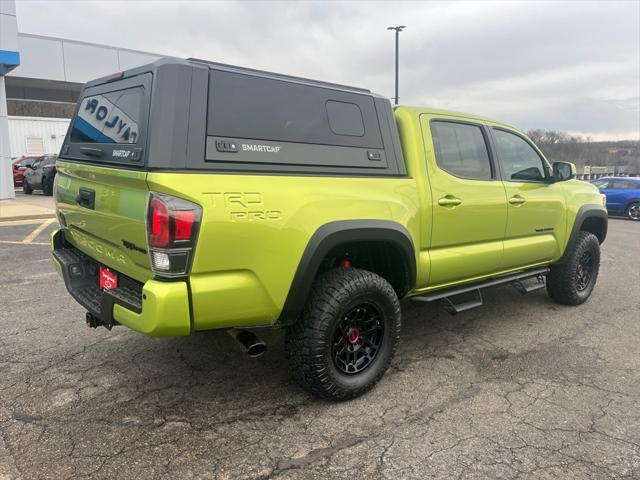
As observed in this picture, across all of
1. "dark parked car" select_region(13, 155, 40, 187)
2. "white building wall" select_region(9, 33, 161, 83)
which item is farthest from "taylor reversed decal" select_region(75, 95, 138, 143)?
"white building wall" select_region(9, 33, 161, 83)

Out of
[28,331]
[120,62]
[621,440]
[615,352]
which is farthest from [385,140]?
[120,62]

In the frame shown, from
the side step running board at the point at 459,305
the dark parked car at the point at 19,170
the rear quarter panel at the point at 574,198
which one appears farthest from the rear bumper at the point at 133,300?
the dark parked car at the point at 19,170

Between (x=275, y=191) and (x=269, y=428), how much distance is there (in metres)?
1.34

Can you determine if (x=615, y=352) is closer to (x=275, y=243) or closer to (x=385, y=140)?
(x=385, y=140)

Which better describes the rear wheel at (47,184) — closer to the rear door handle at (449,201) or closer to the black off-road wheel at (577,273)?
the black off-road wheel at (577,273)

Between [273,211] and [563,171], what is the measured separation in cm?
332

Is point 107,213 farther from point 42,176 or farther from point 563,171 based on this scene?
point 42,176

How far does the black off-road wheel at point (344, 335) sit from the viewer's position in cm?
299

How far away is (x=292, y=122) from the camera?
2982mm

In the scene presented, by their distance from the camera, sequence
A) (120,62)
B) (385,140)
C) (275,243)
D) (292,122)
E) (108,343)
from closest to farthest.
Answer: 1. (275,243)
2. (292,122)
3. (385,140)
4. (108,343)
5. (120,62)

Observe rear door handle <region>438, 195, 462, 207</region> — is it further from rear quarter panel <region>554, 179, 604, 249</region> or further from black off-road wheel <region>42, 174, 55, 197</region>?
black off-road wheel <region>42, 174, 55, 197</region>

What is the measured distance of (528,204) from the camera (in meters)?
4.54

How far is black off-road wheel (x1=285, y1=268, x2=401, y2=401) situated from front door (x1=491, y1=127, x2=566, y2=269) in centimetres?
161

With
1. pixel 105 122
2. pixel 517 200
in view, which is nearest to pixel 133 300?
pixel 105 122
